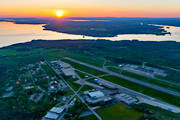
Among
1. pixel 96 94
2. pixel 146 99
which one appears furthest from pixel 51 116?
pixel 146 99

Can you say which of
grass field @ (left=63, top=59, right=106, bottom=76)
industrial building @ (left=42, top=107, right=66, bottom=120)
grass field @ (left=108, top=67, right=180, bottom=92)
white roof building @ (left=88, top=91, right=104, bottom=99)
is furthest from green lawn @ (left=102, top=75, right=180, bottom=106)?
industrial building @ (left=42, top=107, right=66, bottom=120)

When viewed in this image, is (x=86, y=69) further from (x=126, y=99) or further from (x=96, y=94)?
(x=126, y=99)

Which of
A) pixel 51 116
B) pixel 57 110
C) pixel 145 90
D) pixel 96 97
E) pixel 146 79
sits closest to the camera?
pixel 51 116

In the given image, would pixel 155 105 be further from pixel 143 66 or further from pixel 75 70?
pixel 75 70

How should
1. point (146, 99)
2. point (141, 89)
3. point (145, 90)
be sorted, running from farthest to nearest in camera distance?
1. point (141, 89)
2. point (145, 90)
3. point (146, 99)

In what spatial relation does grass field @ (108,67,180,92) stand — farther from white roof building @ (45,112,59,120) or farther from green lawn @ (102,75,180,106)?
white roof building @ (45,112,59,120)

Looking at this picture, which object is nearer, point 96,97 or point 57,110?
point 57,110

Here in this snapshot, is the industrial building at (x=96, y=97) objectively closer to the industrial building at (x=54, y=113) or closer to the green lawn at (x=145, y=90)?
the industrial building at (x=54, y=113)

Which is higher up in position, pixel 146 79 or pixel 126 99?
pixel 146 79
